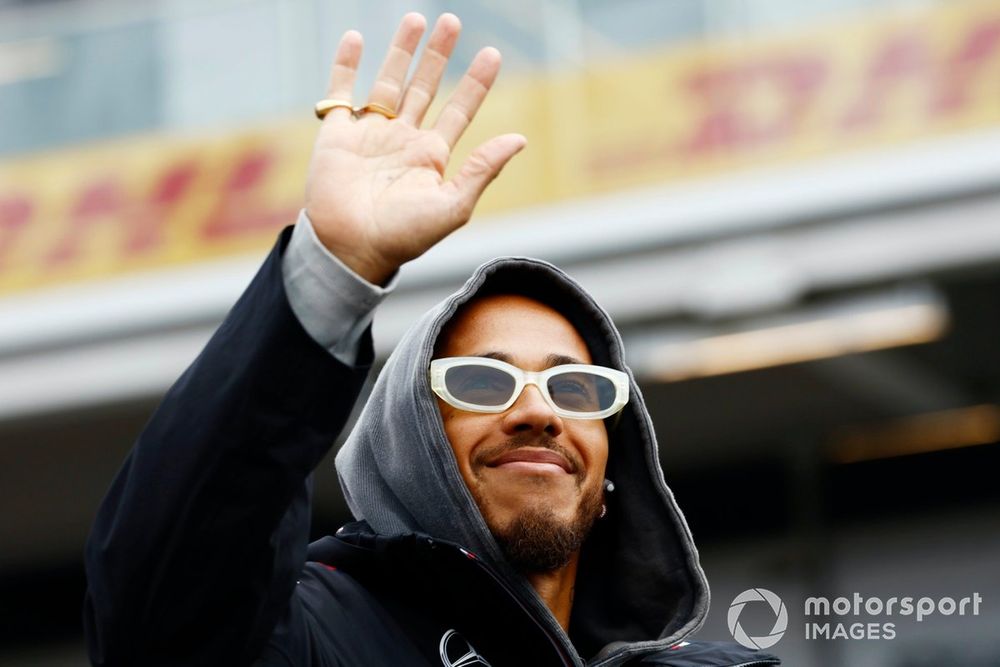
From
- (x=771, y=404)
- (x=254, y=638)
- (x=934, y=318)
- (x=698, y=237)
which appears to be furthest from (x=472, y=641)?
(x=771, y=404)

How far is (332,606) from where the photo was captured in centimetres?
201

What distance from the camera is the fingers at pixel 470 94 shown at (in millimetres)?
2047

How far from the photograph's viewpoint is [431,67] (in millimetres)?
2049

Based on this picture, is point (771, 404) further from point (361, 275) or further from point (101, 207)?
point (361, 275)

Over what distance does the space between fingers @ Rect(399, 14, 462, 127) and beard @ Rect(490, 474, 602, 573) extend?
0.61 meters

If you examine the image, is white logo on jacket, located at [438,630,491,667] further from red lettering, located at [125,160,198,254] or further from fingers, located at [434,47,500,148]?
red lettering, located at [125,160,198,254]

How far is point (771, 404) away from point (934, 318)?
1.31 metres

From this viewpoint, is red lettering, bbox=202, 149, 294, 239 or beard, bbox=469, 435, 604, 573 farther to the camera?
red lettering, bbox=202, 149, 294, 239

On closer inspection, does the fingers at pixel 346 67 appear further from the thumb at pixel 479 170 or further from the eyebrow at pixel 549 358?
the eyebrow at pixel 549 358

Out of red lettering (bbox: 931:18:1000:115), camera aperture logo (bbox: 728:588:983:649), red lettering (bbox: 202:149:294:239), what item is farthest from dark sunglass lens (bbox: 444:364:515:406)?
red lettering (bbox: 202:149:294:239)

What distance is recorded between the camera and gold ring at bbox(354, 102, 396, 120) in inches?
78.2

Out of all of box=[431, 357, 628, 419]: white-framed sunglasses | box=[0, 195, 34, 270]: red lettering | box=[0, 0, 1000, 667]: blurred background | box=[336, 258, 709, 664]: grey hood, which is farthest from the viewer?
box=[0, 195, 34, 270]: red lettering

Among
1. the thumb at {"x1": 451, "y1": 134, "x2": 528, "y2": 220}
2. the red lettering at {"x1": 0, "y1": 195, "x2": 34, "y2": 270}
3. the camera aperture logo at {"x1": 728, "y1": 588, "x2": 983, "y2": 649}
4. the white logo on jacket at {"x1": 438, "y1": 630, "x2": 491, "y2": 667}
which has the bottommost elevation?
the camera aperture logo at {"x1": 728, "y1": 588, "x2": 983, "y2": 649}

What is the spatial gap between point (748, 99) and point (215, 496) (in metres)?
5.93
